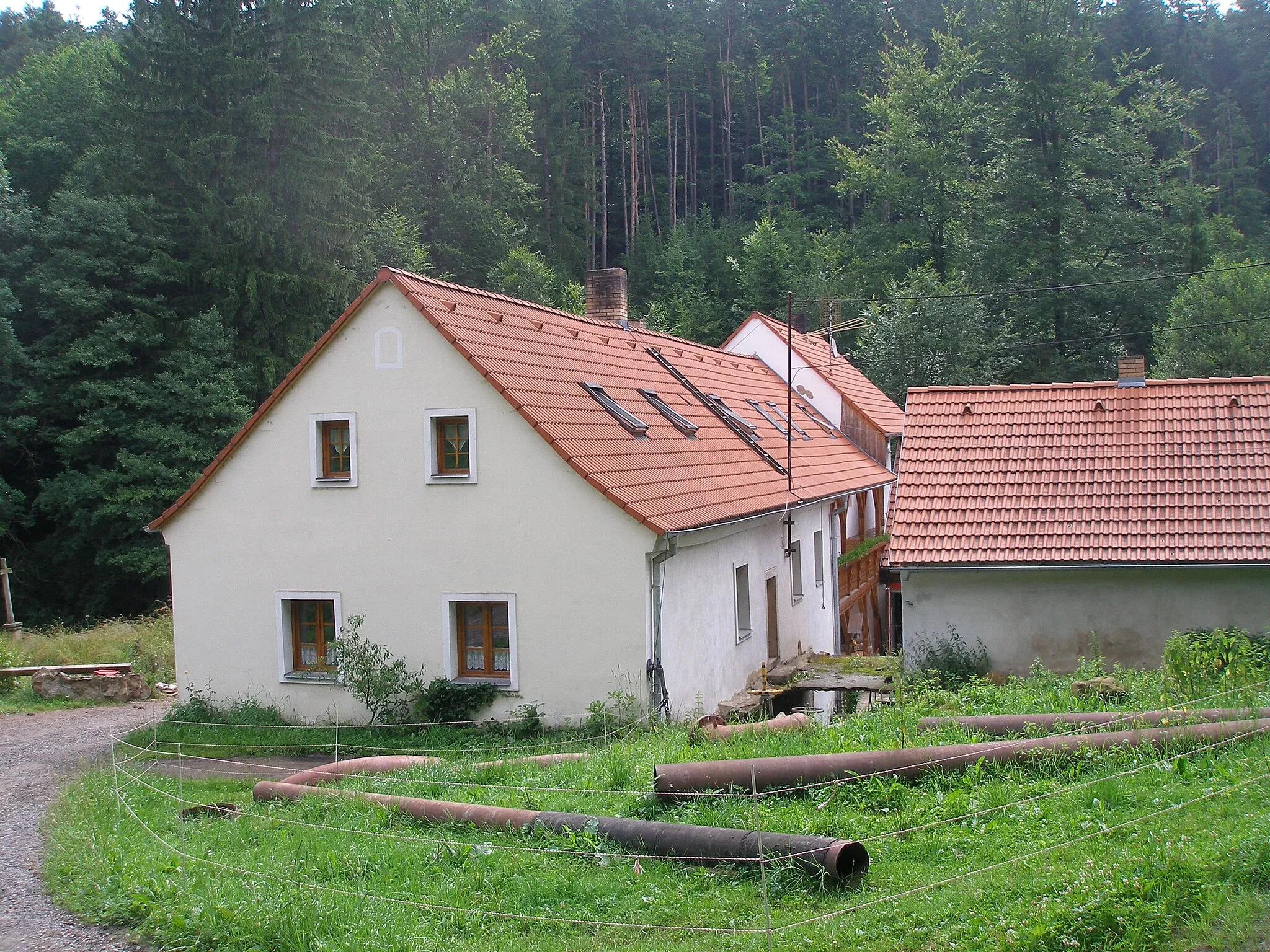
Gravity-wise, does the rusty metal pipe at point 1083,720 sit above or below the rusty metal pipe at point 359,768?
above

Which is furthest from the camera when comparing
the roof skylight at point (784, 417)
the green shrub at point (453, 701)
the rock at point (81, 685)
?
the roof skylight at point (784, 417)

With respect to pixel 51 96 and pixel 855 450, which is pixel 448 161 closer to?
pixel 51 96

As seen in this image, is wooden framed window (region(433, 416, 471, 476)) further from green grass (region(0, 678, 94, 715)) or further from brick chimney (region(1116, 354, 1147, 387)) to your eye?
brick chimney (region(1116, 354, 1147, 387))

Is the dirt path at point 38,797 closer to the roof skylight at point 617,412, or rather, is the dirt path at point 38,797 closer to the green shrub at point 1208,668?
the roof skylight at point 617,412

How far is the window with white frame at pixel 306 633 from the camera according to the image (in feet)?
51.0

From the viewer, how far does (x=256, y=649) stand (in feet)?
52.3

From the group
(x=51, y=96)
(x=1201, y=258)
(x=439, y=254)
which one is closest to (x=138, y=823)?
(x=51, y=96)

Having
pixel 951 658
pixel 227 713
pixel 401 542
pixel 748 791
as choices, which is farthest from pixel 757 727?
pixel 227 713

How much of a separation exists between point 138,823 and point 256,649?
6199 mm

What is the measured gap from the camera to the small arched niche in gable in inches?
598

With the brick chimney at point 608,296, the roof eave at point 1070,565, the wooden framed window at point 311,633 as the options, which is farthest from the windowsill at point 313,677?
the brick chimney at point 608,296

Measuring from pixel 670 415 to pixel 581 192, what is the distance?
40.7 m

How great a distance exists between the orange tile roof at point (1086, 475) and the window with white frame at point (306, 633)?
27.4 feet

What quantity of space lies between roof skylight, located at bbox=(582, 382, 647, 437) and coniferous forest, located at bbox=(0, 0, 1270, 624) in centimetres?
1816
